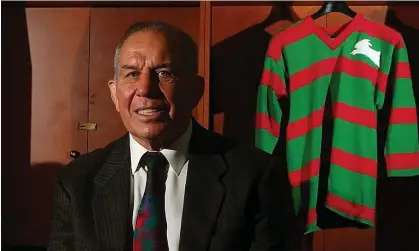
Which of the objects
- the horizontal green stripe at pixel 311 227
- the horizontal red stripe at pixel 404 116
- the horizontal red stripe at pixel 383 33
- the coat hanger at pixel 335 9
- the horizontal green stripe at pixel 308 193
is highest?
the coat hanger at pixel 335 9

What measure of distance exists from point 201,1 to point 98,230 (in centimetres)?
81

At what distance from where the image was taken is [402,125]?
124 centimetres

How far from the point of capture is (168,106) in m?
0.57

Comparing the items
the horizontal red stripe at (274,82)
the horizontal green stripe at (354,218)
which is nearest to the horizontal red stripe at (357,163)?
the horizontal green stripe at (354,218)

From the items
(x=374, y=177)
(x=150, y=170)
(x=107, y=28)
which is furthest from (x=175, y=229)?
(x=107, y=28)

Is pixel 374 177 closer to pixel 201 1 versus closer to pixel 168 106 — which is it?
pixel 201 1

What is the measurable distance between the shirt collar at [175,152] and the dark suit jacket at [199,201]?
1 cm

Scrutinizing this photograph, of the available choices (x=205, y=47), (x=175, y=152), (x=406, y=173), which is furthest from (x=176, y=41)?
(x=406, y=173)

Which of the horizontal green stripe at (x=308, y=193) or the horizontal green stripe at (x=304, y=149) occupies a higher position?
the horizontal green stripe at (x=304, y=149)

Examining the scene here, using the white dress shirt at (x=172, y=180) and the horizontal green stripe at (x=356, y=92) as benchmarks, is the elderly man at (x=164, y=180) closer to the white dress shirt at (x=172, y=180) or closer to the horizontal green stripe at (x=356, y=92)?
the white dress shirt at (x=172, y=180)

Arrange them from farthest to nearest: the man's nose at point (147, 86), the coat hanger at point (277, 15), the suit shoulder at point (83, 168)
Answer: the coat hanger at point (277, 15) < the suit shoulder at point (83, 168) < the man's nose at point (147, 86)

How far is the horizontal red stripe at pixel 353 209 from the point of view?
47.7 inches

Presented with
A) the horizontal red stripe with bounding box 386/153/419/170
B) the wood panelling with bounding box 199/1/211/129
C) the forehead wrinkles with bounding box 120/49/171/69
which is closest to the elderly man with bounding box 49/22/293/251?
the forehead wrinkles with bounding box 120/49/171/69

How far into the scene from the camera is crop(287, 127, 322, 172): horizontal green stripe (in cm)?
123
